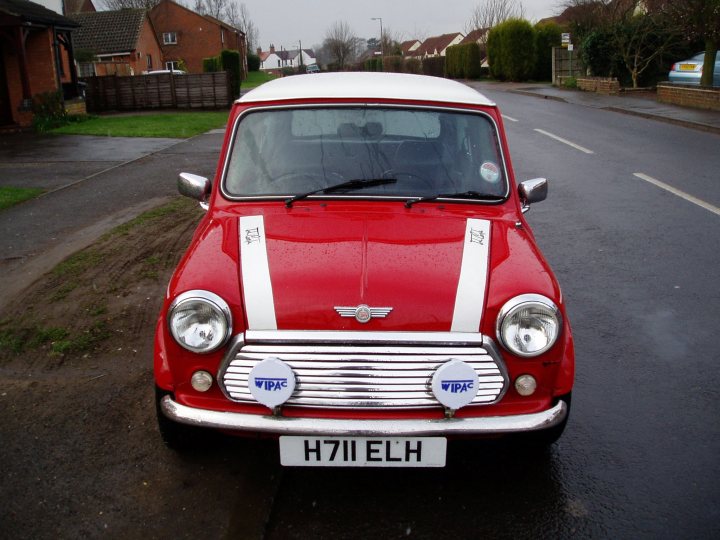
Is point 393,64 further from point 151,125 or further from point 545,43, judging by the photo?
point 151,125

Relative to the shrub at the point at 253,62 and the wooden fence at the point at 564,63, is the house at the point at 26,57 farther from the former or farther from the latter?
the shrub at the point at 253,62

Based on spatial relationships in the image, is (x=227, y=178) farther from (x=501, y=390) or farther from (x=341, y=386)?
(x=501, y=390)

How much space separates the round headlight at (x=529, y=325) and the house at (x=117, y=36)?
50381mm

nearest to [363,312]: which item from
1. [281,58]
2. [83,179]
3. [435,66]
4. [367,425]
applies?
[367,425]

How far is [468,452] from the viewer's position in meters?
3.62

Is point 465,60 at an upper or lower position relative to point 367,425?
upper

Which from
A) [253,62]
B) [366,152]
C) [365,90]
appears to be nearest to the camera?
[366,152]

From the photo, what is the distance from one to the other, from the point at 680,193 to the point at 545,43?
3524 cm

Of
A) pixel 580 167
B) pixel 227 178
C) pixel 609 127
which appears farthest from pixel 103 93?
pixel 227 178

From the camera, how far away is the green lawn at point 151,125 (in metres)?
19.9

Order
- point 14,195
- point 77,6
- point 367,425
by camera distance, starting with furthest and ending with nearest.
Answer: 1. point 77,6
2. point 14,195
3. point 367,425

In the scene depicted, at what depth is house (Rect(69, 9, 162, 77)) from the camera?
164 ft

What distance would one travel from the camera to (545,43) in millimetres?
41969

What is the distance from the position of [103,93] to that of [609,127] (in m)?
20.6
